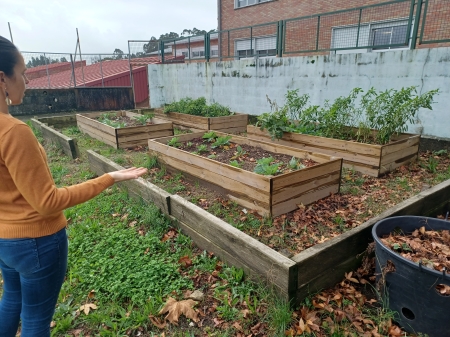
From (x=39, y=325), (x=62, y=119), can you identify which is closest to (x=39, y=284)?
(x=39, y=325)

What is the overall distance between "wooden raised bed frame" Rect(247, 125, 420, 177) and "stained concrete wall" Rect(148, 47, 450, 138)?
1282mm

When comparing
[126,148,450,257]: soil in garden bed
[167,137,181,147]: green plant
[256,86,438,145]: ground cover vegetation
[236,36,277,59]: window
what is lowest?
[126,148,450,257]: soil in garden bed

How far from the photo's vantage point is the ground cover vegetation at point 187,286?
2.34 m

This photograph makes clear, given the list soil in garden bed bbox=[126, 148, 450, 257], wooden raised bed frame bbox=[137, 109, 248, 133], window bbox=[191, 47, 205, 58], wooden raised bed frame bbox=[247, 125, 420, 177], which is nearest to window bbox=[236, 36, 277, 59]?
window bbox=[191, 47, 205, 58]

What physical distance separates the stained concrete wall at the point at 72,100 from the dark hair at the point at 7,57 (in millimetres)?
12711

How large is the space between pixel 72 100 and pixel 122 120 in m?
5.99

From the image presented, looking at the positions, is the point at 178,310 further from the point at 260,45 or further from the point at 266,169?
the point at 260,45

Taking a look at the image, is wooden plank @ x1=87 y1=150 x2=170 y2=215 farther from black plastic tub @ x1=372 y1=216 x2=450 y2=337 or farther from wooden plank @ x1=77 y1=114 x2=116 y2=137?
black plastic tub @ x1=372 y1=216 x2=450 y2=337

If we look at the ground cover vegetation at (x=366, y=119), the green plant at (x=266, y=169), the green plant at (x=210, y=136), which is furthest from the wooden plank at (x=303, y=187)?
the green plant at (x=210, y=136)

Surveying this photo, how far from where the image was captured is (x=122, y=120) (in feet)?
29.0

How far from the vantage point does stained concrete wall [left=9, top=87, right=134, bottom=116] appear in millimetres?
12391

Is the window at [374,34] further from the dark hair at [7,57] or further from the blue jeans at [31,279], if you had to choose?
the blue jeans at [31,279]

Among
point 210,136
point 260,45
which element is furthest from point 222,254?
point 260,45

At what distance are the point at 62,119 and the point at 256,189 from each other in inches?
350
